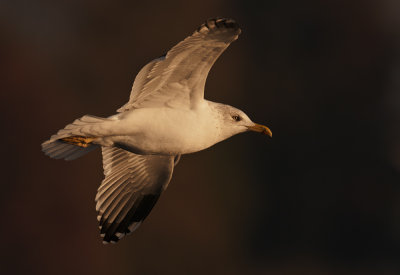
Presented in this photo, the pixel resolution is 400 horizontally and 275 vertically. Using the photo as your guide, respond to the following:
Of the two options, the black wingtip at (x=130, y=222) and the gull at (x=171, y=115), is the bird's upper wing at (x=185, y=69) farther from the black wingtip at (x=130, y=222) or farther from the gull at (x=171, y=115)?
the black wingtip at (x=130, y=222)

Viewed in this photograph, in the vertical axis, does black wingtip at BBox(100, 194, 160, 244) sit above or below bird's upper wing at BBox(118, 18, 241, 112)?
below

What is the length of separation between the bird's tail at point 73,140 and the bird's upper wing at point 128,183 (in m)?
0.43

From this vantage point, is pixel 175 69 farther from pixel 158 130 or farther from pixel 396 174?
pixel 396 174

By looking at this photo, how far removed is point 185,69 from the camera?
142 inches

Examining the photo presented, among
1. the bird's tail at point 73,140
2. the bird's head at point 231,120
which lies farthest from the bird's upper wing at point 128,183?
the bird's head at point 231,120

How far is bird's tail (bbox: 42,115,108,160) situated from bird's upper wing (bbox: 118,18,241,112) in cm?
21

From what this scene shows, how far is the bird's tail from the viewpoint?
3625 millimetres

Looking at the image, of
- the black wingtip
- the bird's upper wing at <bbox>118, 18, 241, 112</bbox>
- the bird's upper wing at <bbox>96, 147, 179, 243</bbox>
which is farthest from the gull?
the black wingtip

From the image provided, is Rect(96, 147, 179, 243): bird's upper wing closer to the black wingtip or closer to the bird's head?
the black wingtip

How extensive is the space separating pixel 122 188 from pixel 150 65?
96 cm

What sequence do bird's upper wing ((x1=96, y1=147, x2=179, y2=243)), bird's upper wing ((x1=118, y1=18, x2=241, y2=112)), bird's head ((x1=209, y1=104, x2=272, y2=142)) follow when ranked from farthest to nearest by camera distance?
bird's upper wing ((x1=96, y1=147, x2=179, y2=243)) → bird's head ((x1=209, y1=104, x2=272, y2=142)) → bird's upper wing ((x1=118, y1=18, x2=241, y2=112))

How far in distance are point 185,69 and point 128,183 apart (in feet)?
3.45

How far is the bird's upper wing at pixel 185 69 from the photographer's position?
341 cm

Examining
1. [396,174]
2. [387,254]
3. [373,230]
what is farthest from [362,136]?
[387,254]
